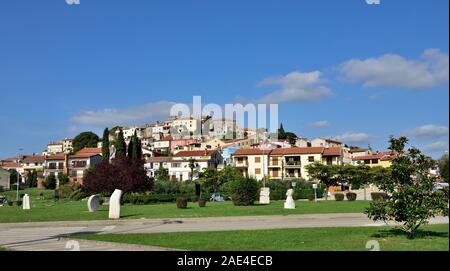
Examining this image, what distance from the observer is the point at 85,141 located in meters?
162

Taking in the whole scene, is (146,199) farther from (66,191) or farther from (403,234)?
(403,234)

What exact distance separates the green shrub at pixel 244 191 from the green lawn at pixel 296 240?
19.8 metres

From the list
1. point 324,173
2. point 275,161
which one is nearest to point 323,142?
point 275,161

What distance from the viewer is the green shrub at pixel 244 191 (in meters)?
37.6

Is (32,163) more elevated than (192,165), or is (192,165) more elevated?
(32,163)

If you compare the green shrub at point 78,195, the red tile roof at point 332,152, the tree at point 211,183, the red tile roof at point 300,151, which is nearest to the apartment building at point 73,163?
the red tile roof at point 300,151

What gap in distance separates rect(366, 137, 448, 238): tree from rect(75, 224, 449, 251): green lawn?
67cm

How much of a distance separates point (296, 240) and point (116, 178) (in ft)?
140

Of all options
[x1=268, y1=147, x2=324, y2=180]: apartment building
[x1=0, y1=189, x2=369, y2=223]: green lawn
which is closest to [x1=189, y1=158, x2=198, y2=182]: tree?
[x1=268, y1=147, x2=324, y2=180]: apartment building

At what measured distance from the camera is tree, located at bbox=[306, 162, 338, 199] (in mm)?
79812

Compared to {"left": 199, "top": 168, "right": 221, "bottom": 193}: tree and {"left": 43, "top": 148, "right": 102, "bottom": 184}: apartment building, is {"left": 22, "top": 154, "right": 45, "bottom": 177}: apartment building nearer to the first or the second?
{"left": 43, "top": 148, "right": 102, "bottom": 184}: apartment building

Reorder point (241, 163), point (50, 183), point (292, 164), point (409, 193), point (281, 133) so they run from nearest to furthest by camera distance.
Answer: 1. point (409, 193)
2. point (292, 164)
3. point (241, 163)
4. point (50, 183)
5. point (281, 133)
